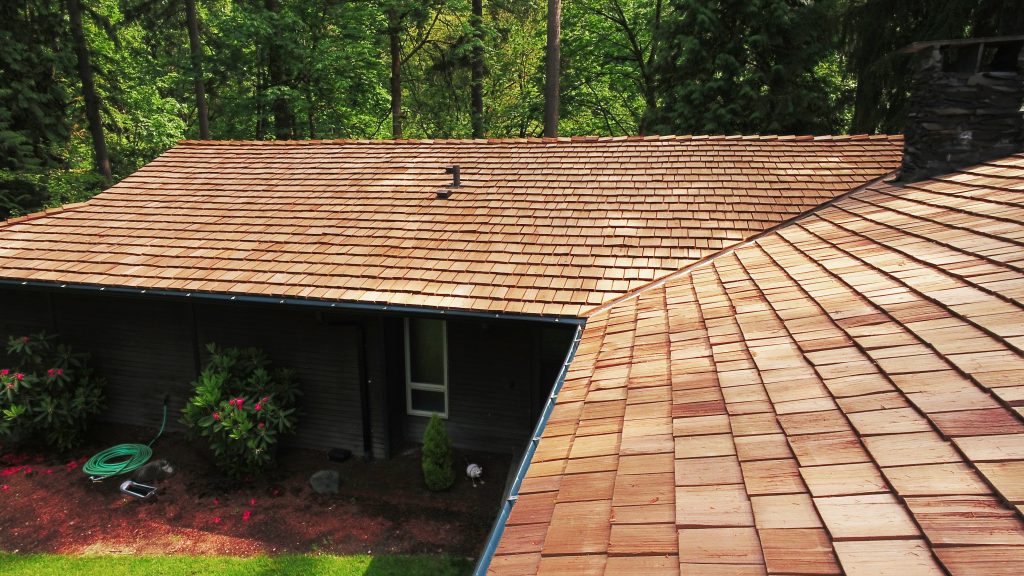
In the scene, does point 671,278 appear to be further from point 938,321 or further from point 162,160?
point 162,160

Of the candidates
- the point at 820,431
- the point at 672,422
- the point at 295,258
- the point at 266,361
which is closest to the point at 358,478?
the point at 266,361

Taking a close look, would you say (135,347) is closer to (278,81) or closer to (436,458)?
(436,458)

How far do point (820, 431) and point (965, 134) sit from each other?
5523mm

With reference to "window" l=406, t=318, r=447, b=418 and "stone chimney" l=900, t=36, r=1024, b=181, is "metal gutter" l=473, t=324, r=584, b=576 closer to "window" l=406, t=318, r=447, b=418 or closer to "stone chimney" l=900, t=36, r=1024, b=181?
"window" l=406, t=318, r=447, b=418

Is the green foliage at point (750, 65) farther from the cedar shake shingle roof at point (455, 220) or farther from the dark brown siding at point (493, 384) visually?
the dark brown siding at point (493, 384)

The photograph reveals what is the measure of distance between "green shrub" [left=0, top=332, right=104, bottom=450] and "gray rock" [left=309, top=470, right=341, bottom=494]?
4.13 metres

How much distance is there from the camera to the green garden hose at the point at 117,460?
822 centimetres

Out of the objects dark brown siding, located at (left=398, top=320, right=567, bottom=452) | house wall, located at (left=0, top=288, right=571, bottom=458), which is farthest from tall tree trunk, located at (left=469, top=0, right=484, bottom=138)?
dark brown siding, located at (left=398, top=320, right=567, bottom=452)

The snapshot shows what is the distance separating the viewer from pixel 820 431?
2.70 m

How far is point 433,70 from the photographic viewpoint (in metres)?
24.2

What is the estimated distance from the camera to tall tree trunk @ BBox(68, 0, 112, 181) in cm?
1766

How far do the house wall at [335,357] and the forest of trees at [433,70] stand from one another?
1016 centimetres

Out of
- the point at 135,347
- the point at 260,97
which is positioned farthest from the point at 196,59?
the point at 135,347

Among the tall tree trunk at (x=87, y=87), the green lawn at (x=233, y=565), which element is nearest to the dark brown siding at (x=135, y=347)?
the green lawn at (x=233, y=565)
